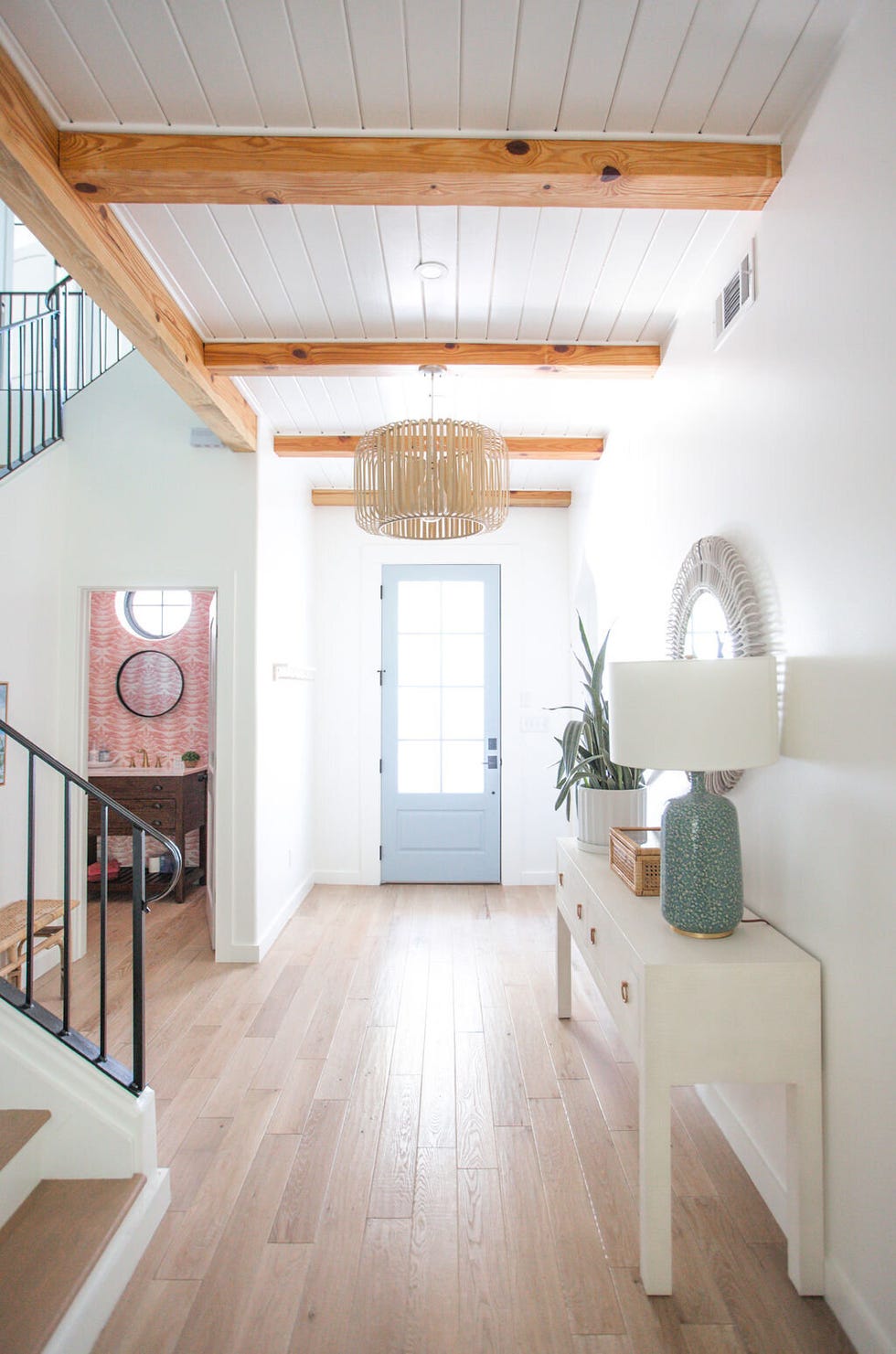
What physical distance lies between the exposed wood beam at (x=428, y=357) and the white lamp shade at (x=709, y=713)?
1.71 meters

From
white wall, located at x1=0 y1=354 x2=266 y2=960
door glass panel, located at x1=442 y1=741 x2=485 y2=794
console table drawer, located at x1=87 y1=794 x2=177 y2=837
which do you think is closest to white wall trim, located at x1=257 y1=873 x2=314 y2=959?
white wall, located at x1=0 y1=354 x2=266 y2=960

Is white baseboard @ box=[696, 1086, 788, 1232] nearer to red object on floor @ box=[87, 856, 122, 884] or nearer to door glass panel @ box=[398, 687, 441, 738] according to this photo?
door glass panel @ box=[398, 687, 441, 738]

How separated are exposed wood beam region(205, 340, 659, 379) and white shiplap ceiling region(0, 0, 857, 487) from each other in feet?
1.03

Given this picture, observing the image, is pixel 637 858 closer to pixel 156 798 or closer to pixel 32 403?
pixel 32 403

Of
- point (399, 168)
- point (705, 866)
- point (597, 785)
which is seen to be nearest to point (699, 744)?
point (705, 866)

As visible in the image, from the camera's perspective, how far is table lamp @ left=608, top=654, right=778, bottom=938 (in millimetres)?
1771

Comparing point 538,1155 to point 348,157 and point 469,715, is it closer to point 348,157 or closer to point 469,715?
point 348,157

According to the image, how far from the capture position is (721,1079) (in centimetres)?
175

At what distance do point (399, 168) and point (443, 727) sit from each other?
12.5 ft

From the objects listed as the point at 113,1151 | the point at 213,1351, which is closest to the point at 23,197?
the point at 113,1151

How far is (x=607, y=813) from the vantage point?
9.58 feet

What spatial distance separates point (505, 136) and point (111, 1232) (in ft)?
8.97

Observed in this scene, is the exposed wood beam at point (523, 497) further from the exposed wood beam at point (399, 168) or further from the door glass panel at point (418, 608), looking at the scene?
the exposed wood beam at point (399, 168)

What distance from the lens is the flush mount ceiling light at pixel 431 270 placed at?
2.44 metres
